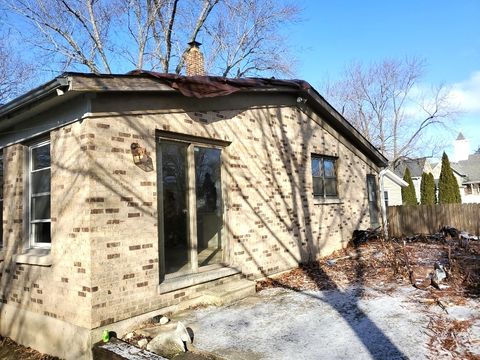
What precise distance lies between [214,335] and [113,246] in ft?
5.86

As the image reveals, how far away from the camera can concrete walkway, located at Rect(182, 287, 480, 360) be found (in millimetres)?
4363

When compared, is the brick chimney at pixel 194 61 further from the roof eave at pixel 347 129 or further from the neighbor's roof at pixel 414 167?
the neighbor's roof at pixel 414 167

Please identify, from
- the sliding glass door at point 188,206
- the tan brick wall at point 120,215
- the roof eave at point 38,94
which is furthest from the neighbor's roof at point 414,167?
the roof eave at point 38,94

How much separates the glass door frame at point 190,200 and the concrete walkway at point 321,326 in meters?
0.85

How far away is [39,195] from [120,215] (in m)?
1.80

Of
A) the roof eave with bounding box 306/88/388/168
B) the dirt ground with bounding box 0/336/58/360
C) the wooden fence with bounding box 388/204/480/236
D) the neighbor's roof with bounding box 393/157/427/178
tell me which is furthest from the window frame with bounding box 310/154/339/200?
the neighbor's roof with bounding box 393/157/427/178

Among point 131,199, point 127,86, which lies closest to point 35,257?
point 131,199

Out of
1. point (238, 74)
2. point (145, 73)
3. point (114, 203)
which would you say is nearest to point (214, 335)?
point (114, 203)

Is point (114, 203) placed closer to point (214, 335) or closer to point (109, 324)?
point (109, 324)

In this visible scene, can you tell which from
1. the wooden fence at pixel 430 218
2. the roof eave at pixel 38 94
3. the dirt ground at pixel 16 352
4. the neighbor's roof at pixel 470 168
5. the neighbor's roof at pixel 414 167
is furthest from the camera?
the neighbor's roof at pixel 470 168

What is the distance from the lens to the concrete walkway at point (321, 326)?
4363mm

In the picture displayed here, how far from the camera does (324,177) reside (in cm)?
1105

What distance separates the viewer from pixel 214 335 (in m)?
5.08

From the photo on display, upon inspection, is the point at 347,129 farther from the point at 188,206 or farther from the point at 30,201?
the point at 30,201
